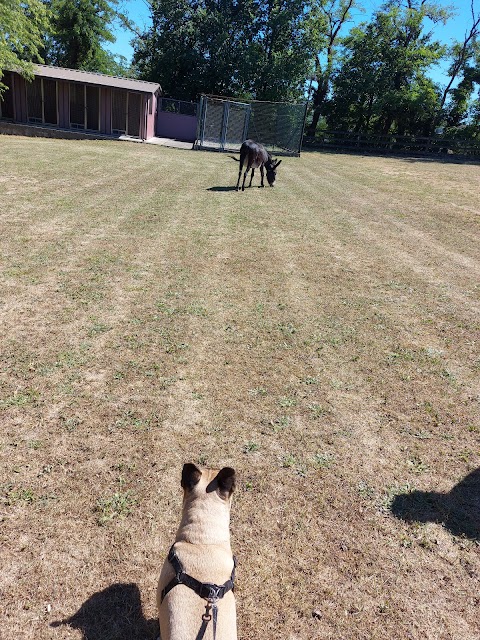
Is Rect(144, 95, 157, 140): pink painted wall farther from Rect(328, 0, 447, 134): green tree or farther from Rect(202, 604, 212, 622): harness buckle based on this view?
Rect(202, 604, 212, 622): harness buckle

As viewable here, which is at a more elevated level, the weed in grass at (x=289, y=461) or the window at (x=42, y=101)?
the window at (x=42, y=101)

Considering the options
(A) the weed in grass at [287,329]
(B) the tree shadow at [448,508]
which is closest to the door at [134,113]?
(A) the weed in grass at [287,329]

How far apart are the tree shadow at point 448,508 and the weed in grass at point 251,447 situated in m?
1.11

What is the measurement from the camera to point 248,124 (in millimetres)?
25203

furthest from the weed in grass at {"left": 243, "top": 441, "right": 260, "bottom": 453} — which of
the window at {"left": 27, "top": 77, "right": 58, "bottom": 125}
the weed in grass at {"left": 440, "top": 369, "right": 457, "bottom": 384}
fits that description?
the window at {"left": 27, "top": 77, "right": 58, "bottom": 125}

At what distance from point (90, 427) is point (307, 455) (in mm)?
1799

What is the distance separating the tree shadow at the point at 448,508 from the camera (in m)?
3.07

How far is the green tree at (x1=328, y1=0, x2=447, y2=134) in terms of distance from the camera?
3366 cm

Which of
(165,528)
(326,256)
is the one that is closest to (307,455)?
(165,528)

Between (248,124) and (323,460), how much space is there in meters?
25.0

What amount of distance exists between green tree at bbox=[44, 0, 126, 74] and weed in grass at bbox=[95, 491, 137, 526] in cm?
3703

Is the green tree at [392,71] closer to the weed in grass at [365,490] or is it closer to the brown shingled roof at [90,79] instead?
the brown shingled roof at [90,79]

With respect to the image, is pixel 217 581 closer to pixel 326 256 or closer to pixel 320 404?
pixel 320 404

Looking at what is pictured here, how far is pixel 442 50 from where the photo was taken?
3544 centimetres
